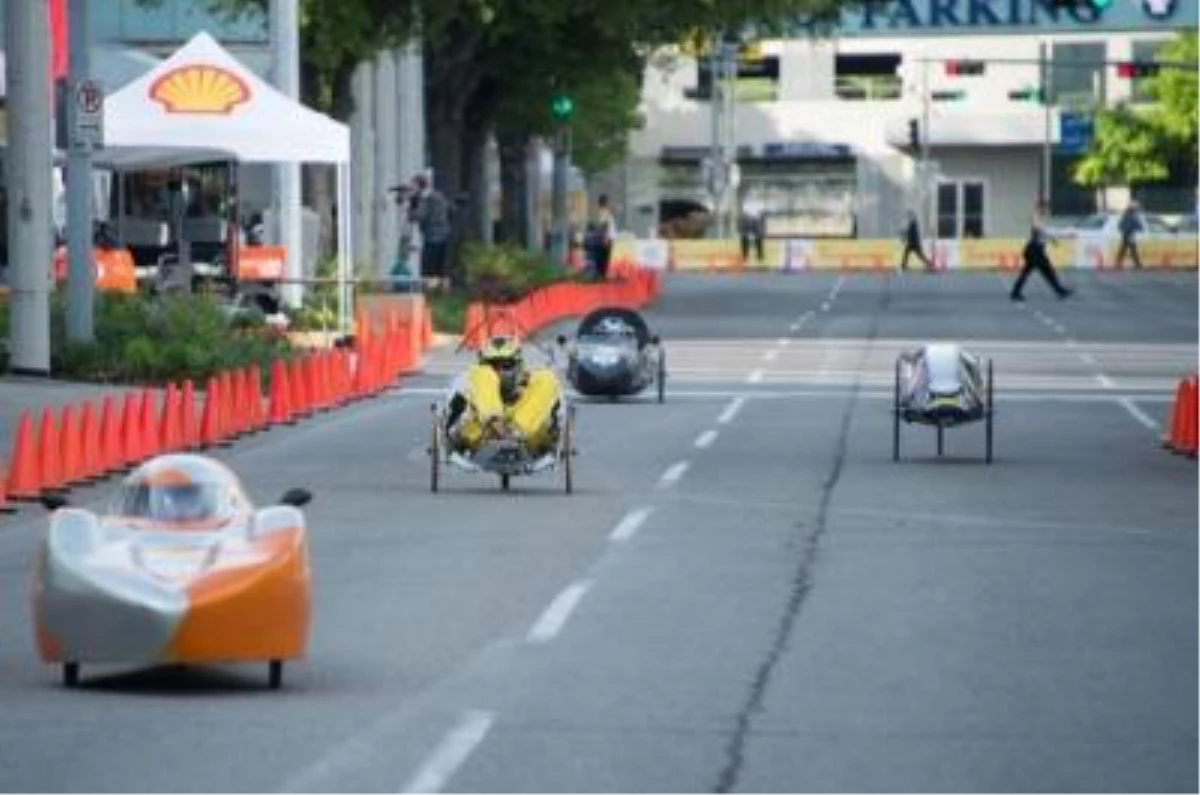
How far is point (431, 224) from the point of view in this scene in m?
57.6

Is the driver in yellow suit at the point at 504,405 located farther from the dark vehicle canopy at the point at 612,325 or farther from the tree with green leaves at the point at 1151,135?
the tree with green leaves at the point at 1151,135

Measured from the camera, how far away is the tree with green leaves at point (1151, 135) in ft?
374

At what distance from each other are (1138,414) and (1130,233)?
181ft

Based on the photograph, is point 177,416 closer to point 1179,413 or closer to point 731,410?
point 731,410

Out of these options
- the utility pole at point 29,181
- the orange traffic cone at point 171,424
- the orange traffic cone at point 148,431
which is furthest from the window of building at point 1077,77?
the orange traffic cone at point 148,431

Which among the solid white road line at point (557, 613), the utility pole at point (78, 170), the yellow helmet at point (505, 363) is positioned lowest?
the solid white road line at point (557, 613)

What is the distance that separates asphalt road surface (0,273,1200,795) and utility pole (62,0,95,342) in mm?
3361

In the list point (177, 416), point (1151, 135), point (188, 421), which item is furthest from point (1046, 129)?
point (177, 416)

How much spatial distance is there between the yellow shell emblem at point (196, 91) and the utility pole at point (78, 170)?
538 centimetres

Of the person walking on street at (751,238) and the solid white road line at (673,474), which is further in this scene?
the person walking on street at (751,238)

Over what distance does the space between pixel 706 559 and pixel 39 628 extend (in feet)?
21.6

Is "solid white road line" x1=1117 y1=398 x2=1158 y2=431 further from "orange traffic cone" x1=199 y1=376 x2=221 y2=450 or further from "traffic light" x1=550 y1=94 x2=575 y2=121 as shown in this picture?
"traffic light" x1=550 y1=94 x2=575 y2=121

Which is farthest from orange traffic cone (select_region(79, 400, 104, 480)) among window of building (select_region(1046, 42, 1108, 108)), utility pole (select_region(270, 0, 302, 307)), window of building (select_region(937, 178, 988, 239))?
window of building (select_region(937, 178, 988, 239))

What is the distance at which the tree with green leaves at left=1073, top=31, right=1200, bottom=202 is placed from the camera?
113938mm
